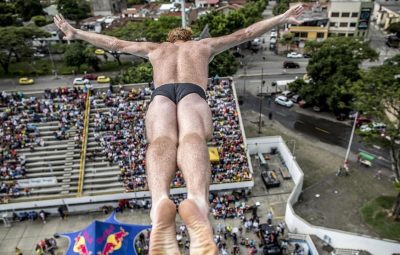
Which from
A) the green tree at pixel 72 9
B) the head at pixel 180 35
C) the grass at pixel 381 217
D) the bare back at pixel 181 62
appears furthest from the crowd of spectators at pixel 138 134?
the green tree at pixel 72 9

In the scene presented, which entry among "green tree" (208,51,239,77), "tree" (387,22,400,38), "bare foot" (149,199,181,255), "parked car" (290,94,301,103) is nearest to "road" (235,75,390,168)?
"parked car" (290,94,301,103)

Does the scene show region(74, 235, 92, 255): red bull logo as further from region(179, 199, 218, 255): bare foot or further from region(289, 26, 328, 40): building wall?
region(289, 26, 328, 40): building wall

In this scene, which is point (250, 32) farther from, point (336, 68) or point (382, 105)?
point (336, 68)

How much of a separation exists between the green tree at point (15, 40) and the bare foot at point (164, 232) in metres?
44.4

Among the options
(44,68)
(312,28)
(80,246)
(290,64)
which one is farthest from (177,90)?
(312,28)

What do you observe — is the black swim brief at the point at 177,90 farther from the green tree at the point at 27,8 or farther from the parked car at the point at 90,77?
the green tree at the point at 27,8

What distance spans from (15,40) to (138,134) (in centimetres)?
2553

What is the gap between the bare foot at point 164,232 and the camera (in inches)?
169

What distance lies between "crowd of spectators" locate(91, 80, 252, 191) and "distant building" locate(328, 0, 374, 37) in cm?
2652

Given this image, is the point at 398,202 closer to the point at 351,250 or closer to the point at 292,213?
the point at 351,250

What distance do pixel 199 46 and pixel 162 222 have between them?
145 inches

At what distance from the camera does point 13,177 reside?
960 inches

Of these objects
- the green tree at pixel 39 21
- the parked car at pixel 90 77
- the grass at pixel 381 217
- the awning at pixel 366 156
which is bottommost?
the grass at pixel 381 217

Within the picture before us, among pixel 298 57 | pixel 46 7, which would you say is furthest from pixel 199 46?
pixel 46 7
